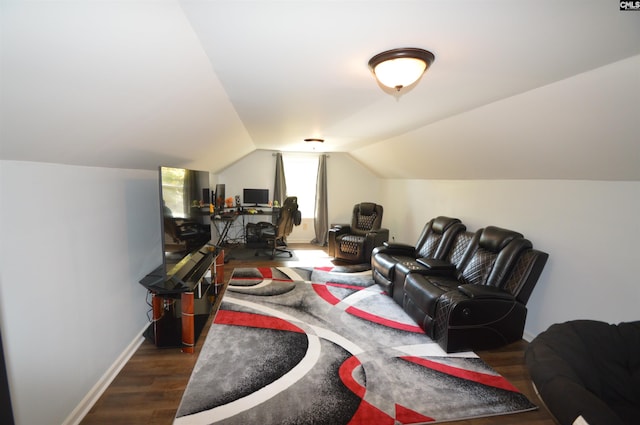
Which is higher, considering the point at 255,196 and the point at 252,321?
the point at 255,196

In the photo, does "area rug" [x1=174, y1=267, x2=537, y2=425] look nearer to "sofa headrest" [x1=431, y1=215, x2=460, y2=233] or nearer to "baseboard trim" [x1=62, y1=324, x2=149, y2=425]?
"baseboard trim" [x1=62, y1=324, x2=149, y2=425]

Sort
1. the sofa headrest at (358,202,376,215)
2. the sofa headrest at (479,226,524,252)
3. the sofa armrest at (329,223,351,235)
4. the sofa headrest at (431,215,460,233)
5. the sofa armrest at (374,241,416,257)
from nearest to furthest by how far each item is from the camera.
Answer: the sofa headrest at (479,226,524,252), the sofa headrest at (431,215,460,233), the sofa armrest at (374,241,416,257), the sofa armrest at (329,223,351,235), the sofa headrest at (358,202,376,215)

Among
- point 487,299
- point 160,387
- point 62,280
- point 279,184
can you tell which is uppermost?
point 279,184

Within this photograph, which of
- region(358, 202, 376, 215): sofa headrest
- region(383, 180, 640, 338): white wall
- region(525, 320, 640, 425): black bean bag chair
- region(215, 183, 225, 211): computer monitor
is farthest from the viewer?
region(215, 183, 225, 211): computer monitor

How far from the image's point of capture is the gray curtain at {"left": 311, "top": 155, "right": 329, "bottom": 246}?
21.6 ft

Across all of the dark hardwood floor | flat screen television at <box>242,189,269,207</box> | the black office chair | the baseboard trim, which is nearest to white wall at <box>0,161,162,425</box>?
the baseboard trim

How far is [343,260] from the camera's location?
5.52m

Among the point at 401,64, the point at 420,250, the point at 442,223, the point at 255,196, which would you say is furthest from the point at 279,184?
the point at 401,64

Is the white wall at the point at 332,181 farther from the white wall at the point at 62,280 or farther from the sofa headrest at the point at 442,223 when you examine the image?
the white wall at the point at 62,280

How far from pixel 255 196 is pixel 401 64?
5169 millimetres

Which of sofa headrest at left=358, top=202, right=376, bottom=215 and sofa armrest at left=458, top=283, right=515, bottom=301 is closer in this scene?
sofa armrest at left=458, top=283, right=515, bottom=301

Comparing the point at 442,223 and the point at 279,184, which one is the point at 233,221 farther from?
the point at 442,223

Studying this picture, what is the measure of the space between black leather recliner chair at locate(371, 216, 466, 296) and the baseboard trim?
9.31 feet

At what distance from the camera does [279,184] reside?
6.50 m
